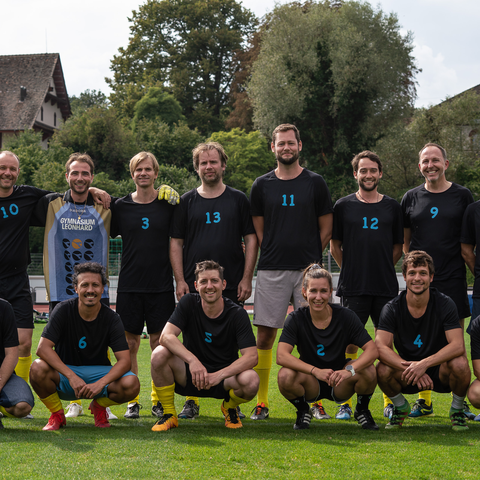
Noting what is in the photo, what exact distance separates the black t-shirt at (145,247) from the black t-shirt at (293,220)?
87cm

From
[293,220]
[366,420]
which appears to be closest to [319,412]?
[366,420]

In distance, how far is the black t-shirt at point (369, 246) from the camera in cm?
498

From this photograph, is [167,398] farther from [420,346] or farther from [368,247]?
[368,247]

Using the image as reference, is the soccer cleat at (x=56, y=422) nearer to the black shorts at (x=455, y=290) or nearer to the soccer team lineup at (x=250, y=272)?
the soccer team lineup at (x=250, y=272)

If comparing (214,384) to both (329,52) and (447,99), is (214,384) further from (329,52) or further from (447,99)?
(447,99)

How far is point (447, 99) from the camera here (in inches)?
1148

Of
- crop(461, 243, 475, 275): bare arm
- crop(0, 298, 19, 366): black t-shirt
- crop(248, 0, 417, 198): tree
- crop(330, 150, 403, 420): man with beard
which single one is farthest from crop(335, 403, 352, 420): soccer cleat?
crop(248, 0, 417, 198): tree

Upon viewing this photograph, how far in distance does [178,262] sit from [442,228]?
2327mm

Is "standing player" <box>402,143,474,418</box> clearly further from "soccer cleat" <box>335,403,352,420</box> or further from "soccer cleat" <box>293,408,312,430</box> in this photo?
"soccer cleat" <box>293,408,312,430</box>

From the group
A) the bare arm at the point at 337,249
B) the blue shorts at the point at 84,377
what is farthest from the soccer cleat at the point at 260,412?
the bare arm at the point at 337,249

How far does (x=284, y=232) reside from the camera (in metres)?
5.01

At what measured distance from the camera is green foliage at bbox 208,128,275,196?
90.4 ft

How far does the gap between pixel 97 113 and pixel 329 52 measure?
1128cm

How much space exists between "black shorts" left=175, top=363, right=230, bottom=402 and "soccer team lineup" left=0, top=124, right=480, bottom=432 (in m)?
0.01
